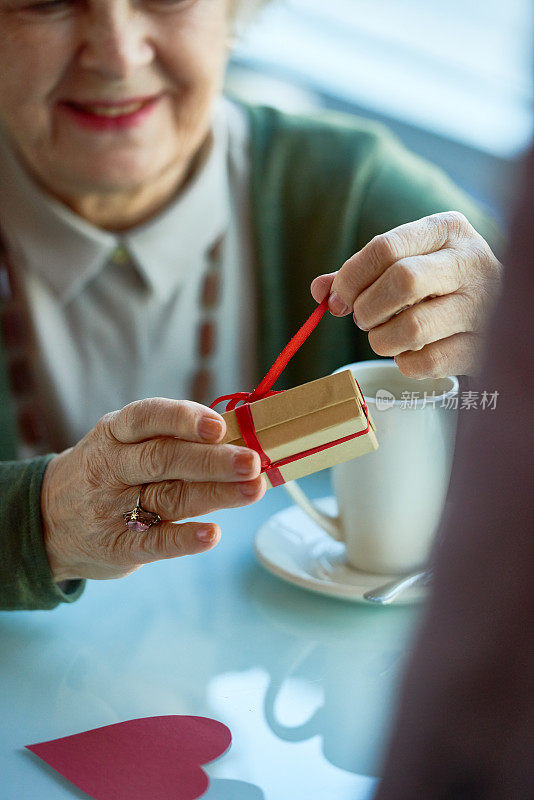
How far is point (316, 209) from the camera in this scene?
3.81 feet

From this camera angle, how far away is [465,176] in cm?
194

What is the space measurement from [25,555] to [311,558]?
9.4 inches

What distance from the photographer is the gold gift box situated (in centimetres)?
55

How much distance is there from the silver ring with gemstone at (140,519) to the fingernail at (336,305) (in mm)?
192

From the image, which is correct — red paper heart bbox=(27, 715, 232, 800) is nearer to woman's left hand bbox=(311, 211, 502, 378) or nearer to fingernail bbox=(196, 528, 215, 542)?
fingernail bbox=(196, 528, 215, 542)

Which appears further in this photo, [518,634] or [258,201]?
[258,201]

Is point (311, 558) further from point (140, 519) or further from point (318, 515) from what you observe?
point (140, 519)

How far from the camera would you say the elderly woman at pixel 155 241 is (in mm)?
652

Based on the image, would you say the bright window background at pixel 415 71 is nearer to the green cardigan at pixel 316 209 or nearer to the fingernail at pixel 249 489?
the green cardigan at pixel 316 209

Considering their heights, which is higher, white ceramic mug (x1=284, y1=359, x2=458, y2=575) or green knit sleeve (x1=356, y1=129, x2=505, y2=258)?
green knit sleeve (x1=356, y1=129, x2=505, y2=258)

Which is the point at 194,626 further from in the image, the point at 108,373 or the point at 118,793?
the point at 108,373

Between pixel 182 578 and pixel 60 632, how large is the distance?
12 cm

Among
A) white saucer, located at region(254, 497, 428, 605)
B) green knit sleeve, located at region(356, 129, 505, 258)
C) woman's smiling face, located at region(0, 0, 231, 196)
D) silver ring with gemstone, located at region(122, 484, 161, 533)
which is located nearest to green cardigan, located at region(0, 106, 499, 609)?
green knit sleeve, located at region(356, 129, 505, 258)

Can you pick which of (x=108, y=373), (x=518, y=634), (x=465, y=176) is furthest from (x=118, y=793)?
(x=465, y=176)
